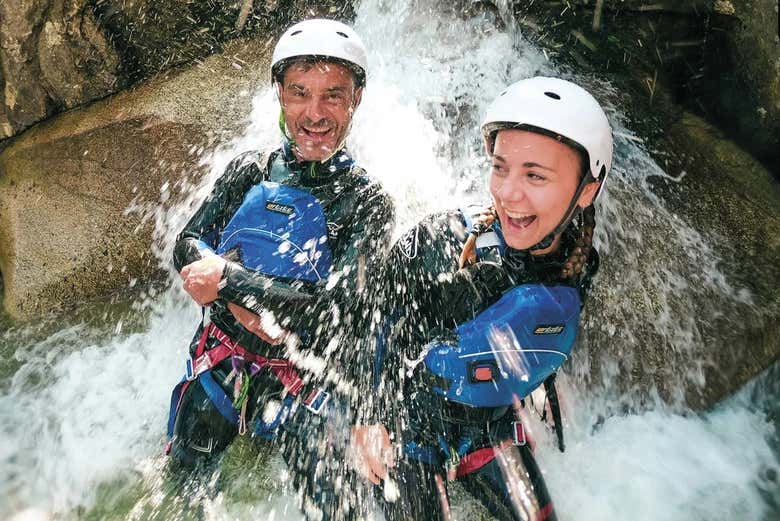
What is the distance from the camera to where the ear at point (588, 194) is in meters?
2.72

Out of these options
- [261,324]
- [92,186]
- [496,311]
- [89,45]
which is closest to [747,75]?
[496,311]

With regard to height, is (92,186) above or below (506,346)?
below

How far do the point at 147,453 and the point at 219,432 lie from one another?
0.93m

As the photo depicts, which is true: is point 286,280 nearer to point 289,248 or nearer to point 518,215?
point 289,248

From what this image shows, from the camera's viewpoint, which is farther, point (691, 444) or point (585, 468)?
point (691, 444)

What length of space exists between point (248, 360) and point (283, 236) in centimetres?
75

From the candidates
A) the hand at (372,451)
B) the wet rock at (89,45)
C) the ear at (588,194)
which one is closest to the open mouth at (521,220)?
the ear at (588,194)

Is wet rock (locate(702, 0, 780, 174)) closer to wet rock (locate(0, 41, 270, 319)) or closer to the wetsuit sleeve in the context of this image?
the wetsuit sleeve

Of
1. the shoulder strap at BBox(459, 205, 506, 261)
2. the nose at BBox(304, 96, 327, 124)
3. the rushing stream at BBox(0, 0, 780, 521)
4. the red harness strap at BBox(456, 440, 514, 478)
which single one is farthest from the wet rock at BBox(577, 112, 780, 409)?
the nose at BBox(304, 96, 327, 124)

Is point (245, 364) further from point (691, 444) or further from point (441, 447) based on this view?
point (691, 444)

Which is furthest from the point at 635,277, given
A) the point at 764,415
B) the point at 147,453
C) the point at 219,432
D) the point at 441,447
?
the point at 147,453

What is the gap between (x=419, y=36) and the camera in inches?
233

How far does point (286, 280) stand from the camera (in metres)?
3.00

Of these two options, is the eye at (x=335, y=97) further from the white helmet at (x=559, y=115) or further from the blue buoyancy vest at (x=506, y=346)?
the blue buoyancy vest at (x=506, y=346)
